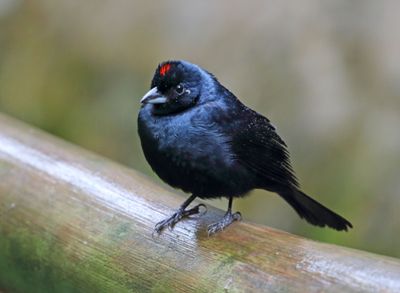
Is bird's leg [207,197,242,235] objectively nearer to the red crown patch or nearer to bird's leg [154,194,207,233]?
bird's leg [154,194,207,233]

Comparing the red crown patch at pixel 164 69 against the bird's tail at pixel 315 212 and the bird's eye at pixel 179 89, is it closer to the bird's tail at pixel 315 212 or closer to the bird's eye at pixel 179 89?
the bird's eye at pixel 179 89

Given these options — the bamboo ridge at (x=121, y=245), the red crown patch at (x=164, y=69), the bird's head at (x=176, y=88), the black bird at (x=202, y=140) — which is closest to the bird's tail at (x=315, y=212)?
the black bird at (x=202, y=140)

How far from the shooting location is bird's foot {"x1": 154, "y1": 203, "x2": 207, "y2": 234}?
2.89 m

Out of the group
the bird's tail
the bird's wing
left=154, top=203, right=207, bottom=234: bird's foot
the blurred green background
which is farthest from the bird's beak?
the blurred green background

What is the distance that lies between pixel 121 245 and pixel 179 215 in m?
0.30

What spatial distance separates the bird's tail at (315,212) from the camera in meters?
3.41

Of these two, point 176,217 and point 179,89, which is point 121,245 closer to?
point 176,217

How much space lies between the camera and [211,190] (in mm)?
3191

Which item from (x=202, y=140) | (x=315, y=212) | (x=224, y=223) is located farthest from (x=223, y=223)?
(x=315, y=212)

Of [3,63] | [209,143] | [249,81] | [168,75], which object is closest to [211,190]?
[209,143]

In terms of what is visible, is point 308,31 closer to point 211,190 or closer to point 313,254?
point 211,190

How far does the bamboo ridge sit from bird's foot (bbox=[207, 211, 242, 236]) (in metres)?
0.04

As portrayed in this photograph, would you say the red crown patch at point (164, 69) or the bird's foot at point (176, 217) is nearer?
the bird's foot at point (176, 217)

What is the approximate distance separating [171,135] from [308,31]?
9.21 ft
